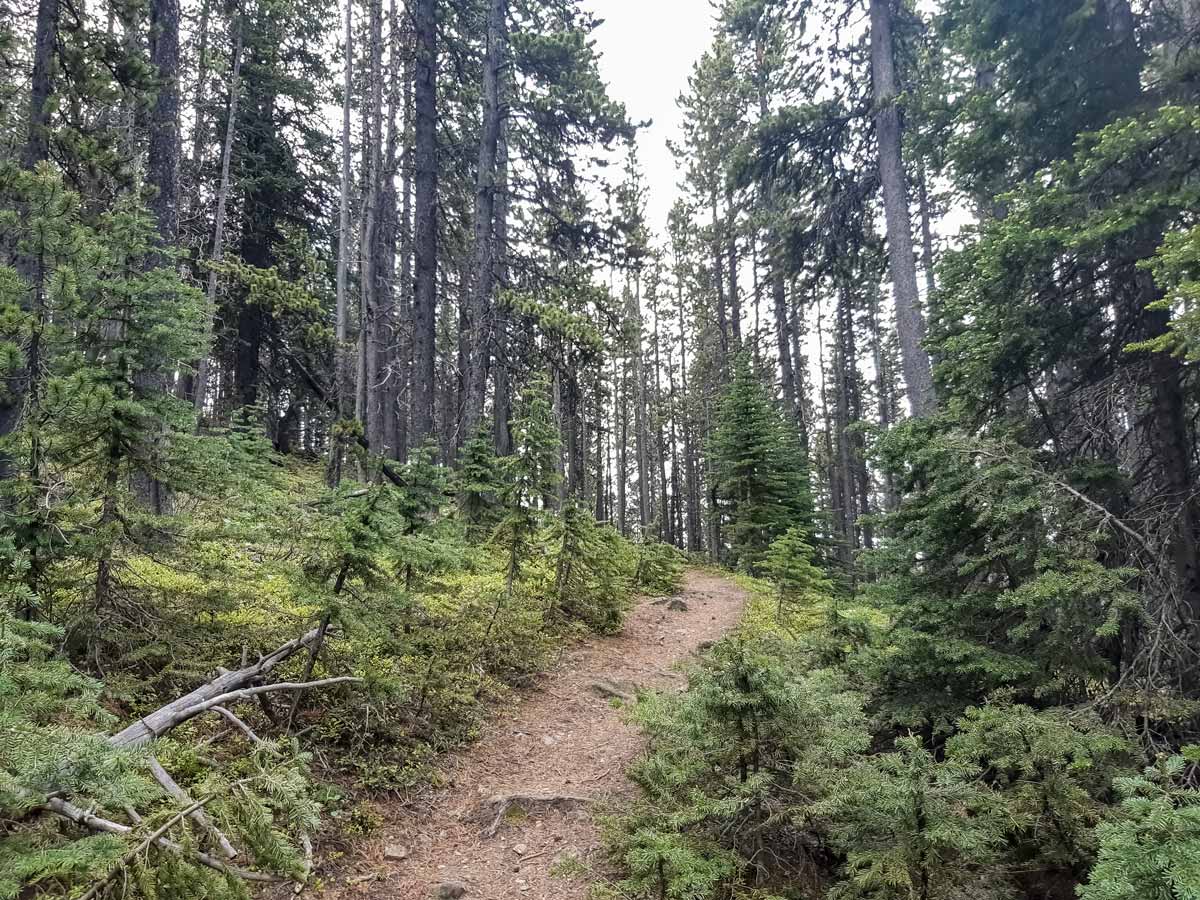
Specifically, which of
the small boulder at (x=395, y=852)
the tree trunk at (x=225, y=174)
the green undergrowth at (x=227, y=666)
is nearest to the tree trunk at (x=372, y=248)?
the tree trunk at (x=225, y=174)

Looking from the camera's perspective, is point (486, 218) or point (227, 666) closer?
point (227, 666)

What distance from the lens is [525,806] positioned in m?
4.73

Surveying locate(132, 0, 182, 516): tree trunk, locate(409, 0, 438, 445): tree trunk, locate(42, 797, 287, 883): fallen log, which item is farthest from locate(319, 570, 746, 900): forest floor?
locate(409, 0, 438, 445): tree trunk

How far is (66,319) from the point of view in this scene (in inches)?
174

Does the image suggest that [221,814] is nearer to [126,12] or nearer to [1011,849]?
[1011,849]

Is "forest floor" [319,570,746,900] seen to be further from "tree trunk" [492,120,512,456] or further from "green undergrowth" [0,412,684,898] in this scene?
"tree trunk" [492,120,512,456]

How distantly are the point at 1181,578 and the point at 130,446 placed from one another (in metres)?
8.19

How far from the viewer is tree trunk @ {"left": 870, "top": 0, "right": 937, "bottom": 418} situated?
1045 centimetres

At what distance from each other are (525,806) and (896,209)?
11002 millimetres

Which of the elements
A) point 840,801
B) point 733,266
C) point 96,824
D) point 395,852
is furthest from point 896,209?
point 733,266

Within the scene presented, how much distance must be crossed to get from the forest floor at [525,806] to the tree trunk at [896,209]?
6677mm

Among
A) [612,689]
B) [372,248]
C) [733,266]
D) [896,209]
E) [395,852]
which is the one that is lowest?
[395,852]

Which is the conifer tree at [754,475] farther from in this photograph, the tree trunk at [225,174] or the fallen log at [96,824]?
the fallen log at [96,824]

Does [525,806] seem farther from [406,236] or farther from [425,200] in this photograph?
[406,236]
